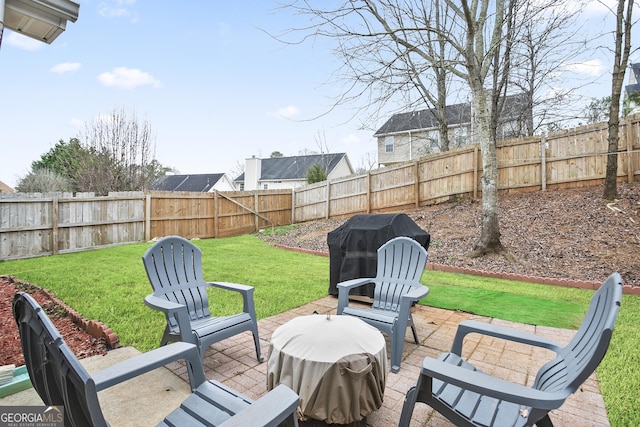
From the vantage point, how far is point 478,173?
10094 mm

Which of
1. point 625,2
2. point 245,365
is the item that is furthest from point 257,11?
point 625,2

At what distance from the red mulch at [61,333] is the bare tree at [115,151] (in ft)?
39.9

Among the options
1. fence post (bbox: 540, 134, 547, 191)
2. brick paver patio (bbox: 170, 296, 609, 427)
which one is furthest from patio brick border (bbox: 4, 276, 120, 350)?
fence post (bbox: 540, 134, 547, 191)

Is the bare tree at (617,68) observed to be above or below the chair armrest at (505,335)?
above

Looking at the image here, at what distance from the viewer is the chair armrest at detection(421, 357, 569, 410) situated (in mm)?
1342

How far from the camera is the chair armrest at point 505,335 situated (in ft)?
6.26

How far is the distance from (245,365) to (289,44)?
20.2 feet

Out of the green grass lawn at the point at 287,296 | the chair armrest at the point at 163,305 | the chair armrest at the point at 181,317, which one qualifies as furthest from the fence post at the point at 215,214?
the chair armrest at the point at 181,317

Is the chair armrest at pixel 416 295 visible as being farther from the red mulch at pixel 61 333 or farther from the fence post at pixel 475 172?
the fence post at pixel 475 172

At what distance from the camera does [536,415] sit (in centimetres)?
146

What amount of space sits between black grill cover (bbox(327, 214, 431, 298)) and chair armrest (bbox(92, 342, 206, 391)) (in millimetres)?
2635

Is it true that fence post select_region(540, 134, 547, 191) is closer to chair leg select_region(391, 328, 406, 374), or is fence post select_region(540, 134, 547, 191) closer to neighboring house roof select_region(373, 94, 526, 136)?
neighboring house roof select_region(373, 94, 526, 136)

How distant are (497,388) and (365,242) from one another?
2971 mm

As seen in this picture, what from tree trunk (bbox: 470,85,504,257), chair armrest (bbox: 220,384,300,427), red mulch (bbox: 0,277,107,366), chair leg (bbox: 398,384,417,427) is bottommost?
red mulch (bbox: 0,277,107,366)
